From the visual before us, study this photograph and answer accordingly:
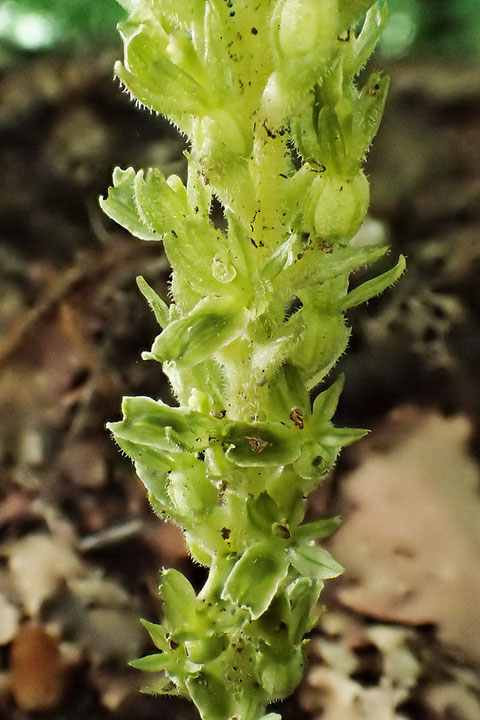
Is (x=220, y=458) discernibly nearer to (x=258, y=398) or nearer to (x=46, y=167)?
(x=258, y=398)

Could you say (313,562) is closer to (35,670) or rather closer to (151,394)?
(35,670)

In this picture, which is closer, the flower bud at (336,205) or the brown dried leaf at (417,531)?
the flower bud at (336,205)

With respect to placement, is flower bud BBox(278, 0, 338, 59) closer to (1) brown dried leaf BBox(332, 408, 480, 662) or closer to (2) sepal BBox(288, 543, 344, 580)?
(2) sepal BBox(288, 543, 344, 580)

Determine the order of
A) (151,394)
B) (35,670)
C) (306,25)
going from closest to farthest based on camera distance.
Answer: (306,25)
(35,670)
(151,394)

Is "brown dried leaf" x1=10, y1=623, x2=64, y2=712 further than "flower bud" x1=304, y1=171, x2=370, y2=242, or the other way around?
"brown dried leaf" x1=10, y1=623, x2=64, y2=712

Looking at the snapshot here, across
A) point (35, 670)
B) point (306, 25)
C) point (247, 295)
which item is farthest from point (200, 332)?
point (35, 670)

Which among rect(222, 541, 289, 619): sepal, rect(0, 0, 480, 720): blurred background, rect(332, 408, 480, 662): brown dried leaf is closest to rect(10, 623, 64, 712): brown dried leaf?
rect(0, 0, 480, 720): blurred background

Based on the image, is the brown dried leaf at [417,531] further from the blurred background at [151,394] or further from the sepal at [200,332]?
the sepal at [200,332]

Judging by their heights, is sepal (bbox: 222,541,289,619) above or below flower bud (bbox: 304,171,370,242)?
below

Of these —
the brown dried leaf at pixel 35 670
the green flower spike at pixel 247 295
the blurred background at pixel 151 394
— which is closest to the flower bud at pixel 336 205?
the green flower spike at pixel 247 295
